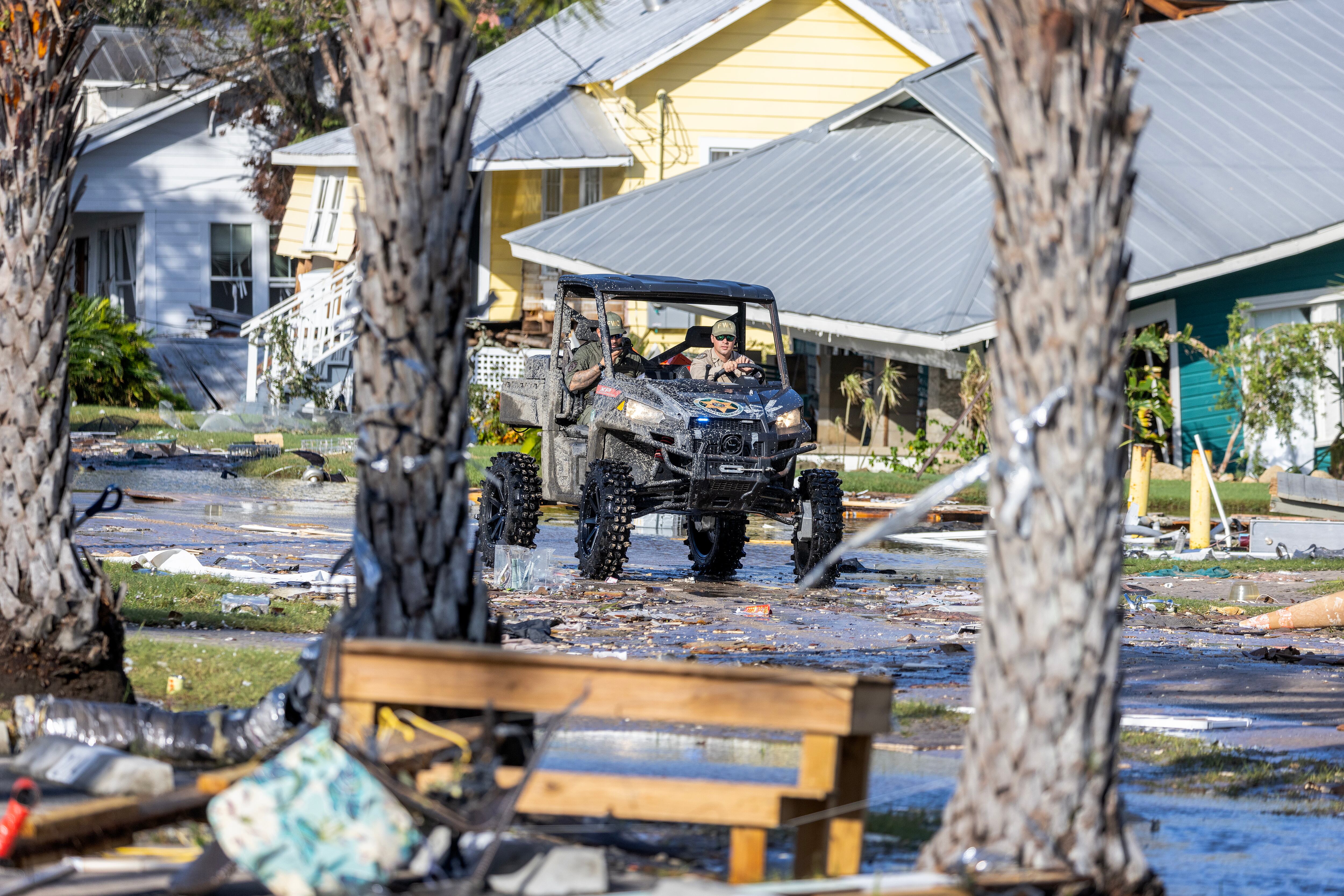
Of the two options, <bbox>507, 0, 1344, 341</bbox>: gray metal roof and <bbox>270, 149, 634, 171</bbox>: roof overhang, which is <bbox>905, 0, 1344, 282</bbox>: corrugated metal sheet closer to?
<bbox>507, 0, 1344, 341</bbox>: gray metal roof

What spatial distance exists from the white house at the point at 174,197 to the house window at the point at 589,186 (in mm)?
9745

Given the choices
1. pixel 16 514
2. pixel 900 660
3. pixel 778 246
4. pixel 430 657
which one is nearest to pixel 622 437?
pixel 900 660

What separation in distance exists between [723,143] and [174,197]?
13.9m

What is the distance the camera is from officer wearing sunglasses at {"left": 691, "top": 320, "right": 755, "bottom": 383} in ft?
45.3

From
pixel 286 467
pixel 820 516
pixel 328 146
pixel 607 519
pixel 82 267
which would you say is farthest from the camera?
pixel 82 267

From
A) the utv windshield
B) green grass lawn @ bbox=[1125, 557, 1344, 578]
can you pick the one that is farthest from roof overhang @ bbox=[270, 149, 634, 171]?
green grass lawn @ bbox=[1125, 557, 1344, 578]

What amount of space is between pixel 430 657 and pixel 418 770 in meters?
0.34

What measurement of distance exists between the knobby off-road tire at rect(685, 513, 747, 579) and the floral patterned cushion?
8.94 metres

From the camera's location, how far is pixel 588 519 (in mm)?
13453

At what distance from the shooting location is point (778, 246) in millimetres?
23969

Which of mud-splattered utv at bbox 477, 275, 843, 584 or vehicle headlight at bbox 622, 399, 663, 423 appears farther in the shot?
vehicle headlight at bbox 622, 399, 663, 423

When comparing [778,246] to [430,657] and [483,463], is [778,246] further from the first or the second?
[430,657]

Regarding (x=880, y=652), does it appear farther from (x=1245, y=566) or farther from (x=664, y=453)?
(x=1245, y=566)

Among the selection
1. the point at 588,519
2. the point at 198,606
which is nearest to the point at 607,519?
the point at 588,519
